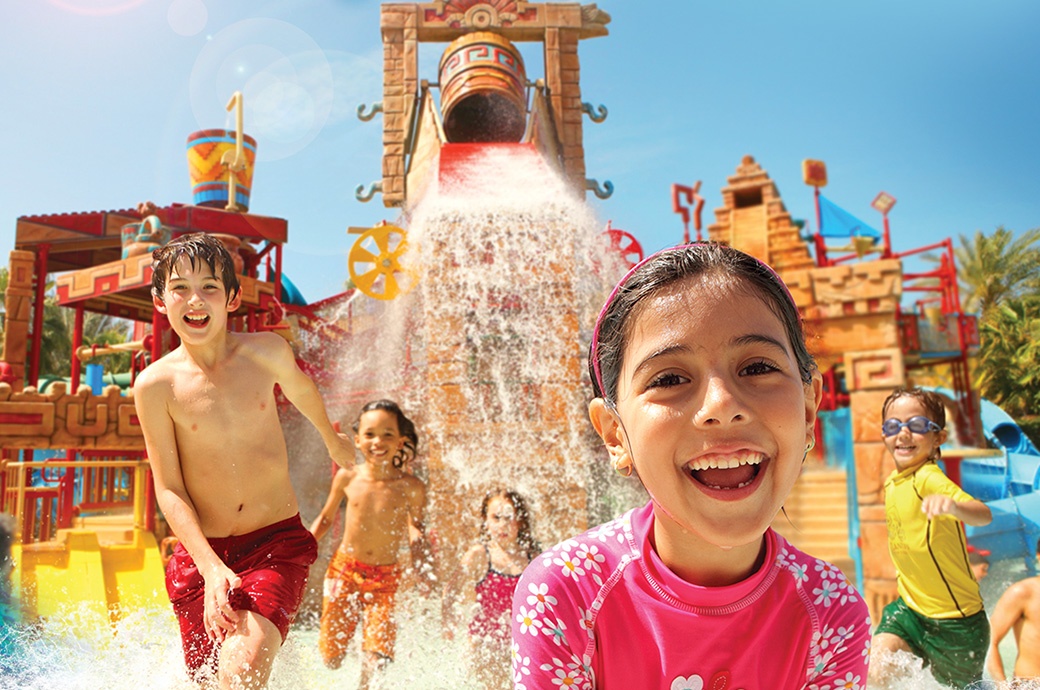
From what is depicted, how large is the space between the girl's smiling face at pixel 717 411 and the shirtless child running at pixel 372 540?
326cm

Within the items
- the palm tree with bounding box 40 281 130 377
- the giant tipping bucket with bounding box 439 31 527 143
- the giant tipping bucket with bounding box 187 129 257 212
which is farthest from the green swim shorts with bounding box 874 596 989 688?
the palm tree with bounding box 40 281 130 377

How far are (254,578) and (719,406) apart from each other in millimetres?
1710

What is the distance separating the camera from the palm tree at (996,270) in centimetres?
2027

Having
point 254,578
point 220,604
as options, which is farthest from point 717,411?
point 254,578

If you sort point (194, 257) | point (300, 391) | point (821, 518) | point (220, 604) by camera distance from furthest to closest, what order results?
point (821, 518), point (300, 391), point (194, 257), point (220, 604)

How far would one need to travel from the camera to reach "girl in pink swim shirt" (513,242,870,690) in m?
1.12

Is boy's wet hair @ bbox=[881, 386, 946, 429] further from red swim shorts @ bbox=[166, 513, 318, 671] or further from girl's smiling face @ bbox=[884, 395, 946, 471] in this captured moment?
red swim shorts @ bbox=[166, 513, 318, 671]

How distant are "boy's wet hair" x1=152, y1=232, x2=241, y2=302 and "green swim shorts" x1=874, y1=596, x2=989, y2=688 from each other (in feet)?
11.1

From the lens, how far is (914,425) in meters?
3.57

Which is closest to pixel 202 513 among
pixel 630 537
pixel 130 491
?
pixel 630 537

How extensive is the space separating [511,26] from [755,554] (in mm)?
9128

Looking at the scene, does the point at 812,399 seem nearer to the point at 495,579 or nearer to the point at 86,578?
the point at 495,579

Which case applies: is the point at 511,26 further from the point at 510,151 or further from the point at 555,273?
the point at 555,273

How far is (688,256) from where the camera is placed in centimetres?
122
